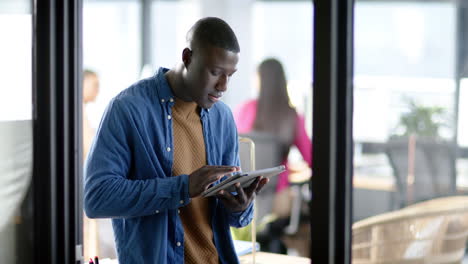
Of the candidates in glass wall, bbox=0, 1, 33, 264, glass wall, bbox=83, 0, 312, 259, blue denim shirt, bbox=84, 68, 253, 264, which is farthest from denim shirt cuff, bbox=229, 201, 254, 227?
glass wall, bbox=83, 0, 312, 259

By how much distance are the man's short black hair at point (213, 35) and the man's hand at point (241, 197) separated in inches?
13.9

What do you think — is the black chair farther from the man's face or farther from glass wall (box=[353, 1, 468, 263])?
the man's face

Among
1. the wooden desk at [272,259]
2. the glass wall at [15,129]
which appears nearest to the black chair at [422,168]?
the wooden desk at [272,259]

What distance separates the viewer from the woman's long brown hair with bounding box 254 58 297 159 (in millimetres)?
3559

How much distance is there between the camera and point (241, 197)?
1.62m

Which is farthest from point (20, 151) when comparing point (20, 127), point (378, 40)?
point (378, 40)

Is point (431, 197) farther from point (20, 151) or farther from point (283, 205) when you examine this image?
point (283, 205)

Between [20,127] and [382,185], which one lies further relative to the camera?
[20,127]

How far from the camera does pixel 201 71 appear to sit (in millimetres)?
1560

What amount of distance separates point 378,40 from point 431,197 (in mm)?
411

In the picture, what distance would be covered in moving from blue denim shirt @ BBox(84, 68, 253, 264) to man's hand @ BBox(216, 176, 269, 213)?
0.06 m

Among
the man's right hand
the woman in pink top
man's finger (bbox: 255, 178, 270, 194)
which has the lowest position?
man's finger (bbox: 255, 178, 270, 194)

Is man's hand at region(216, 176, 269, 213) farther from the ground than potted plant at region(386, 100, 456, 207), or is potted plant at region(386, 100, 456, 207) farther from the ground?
potted plant at region(386, 100, 456, 207)

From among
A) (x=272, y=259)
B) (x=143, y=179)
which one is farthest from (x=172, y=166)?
(x=272, y=259)
